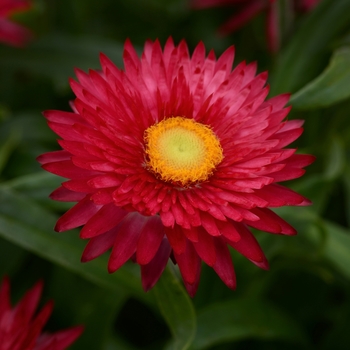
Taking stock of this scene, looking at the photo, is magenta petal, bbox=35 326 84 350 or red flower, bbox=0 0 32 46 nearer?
magenta petal, bbox=35 326 84 350

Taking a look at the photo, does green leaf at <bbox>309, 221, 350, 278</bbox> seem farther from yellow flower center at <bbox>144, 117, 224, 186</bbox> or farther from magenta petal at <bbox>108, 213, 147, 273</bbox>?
magenta petal at <bbox>108, 213, 147, 273</bbox>

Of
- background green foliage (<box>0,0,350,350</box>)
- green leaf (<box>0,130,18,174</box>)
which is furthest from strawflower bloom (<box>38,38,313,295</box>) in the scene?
green leaf (<box>0,130,18,174</box>)

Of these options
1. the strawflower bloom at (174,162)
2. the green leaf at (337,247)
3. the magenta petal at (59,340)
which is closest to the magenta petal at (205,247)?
the strawflower bloom at (174,162)

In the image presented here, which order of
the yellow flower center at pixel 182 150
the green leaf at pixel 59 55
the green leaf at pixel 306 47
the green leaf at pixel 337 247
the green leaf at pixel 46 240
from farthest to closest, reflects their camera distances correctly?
the green leaf at pixel 59 55 → the green leaf at pixel 306 47 → the green leaf at pixel 337 247 → the green leaf at pixel 46 240 → the yellow flower center at pixel 182 150

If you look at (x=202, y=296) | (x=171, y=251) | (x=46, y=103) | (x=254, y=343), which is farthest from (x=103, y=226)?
(x=46, y=103)

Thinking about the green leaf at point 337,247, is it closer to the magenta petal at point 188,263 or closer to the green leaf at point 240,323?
the green leaf at point 240,323

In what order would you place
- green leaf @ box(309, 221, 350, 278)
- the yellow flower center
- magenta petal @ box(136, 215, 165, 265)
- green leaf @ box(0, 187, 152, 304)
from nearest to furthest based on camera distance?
magenta petal @ box(136, 215, 165, 265)
the yellow flower center
green leaf @ box(0, 187, 152, 304)
green leaf @ box(309, 221, 350, 278)

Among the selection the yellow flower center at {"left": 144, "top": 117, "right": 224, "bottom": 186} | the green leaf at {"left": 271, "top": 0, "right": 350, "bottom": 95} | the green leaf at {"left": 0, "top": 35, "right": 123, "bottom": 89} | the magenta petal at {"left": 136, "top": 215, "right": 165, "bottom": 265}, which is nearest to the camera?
the magenta petal at {"left": 136, "top": 215, "right": 165, "bottom": 265}
